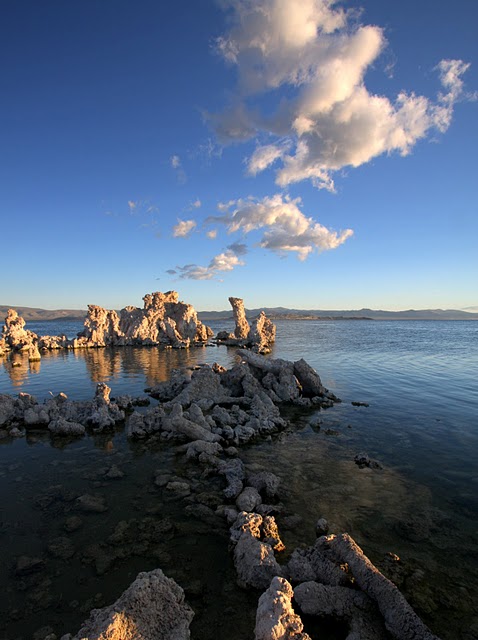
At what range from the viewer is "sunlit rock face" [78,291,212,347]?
75.4 m

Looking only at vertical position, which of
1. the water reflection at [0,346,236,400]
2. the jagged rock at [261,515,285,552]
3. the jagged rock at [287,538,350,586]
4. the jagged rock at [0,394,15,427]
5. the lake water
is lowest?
the lake water

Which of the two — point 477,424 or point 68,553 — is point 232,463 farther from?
point 477,424

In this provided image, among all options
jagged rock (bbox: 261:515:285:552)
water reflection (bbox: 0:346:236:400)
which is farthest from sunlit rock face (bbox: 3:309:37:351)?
jagged rock (bbox: 261:515:285:552)

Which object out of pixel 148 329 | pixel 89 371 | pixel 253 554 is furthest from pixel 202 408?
pixel 148 329

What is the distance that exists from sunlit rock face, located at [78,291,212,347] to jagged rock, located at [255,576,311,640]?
217ft

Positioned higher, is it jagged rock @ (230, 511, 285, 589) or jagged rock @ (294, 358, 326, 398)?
jagged rock @ (294, 358, 326, 398)

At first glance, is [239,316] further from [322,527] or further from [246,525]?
[246,525]

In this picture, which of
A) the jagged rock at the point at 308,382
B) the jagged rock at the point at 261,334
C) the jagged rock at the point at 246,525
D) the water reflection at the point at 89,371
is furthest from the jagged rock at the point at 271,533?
the jagged rock at the point at 261,334

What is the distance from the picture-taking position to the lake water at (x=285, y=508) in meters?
8.07

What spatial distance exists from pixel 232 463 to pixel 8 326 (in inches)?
2671

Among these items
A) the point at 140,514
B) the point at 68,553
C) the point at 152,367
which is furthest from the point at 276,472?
the point at 152,367

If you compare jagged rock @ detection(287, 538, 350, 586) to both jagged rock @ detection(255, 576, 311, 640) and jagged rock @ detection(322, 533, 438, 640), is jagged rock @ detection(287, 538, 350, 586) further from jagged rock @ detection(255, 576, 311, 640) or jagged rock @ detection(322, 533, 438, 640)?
jagged rock @ detection(255, 576, 311, 640)

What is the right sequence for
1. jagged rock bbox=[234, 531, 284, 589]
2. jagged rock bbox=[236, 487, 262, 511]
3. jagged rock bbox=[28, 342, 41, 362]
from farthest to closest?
jagged rock bbox=[28, 342, 41, 362]
jagged rock bbox=[236, 487, 262, 511]
jagged rock bbox=[234, 531, 284, 589]

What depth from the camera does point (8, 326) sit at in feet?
217
